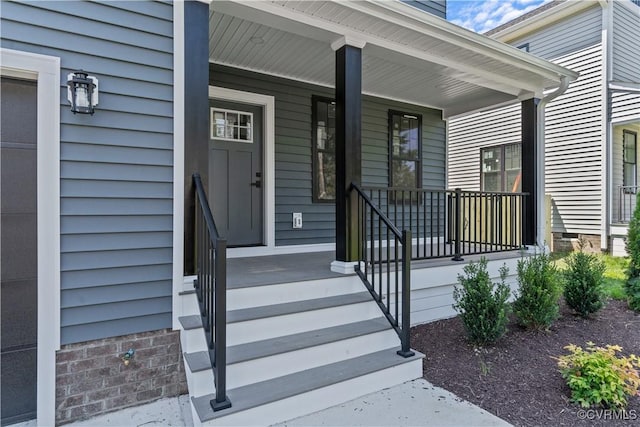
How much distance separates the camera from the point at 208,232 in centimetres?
222

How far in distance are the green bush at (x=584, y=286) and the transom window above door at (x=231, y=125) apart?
4.00 metres

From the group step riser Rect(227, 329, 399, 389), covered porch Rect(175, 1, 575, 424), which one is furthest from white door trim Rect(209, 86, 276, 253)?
step riser Rect(227, 329, 399, 389)

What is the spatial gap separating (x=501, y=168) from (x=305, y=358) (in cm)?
860

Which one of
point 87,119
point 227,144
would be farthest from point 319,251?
point 87,119

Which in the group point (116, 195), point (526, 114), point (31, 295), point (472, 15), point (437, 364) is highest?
point (472, 15)

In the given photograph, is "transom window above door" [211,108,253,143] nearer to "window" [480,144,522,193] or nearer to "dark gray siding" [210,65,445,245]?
"dark gray siding" [210,65,445,245]

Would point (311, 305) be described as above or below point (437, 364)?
above

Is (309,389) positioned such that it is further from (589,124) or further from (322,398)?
(589,124)

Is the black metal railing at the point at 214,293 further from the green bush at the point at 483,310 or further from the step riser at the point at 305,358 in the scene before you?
the green bush at the point at 483,310

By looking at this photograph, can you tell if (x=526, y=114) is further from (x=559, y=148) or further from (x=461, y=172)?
(x=461, y=172)

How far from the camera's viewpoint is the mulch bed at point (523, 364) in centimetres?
226

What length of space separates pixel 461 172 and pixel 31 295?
10079 mm

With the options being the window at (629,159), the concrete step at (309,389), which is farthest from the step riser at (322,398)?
the window at (629,159)

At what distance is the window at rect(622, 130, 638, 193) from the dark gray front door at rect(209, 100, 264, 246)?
836 cm
